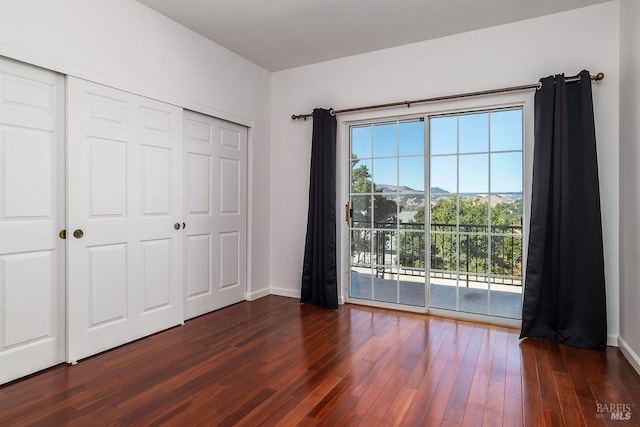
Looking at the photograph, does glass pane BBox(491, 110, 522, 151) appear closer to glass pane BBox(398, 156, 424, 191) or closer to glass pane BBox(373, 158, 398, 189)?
glass pane BBox(398, 156, 424, 191)

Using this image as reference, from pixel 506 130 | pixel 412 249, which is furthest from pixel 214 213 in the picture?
pixel 506 130

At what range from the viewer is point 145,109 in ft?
9.99

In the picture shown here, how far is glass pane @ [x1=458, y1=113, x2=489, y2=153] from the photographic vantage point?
3480mm

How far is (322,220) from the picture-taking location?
13.2 feet

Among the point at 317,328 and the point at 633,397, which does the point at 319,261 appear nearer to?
the point at 317,328

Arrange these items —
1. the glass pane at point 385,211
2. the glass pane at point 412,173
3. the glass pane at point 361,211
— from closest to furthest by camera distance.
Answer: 1. the glass pane at point 412,173
2. the glass pane at point 385,211
3. the glass pane at point 361,211

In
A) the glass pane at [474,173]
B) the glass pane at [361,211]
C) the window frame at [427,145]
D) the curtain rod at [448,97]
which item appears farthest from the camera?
the glass pane at [361,211]

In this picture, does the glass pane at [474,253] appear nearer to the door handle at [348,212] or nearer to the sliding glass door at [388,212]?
the sliding glass door at [388,212]

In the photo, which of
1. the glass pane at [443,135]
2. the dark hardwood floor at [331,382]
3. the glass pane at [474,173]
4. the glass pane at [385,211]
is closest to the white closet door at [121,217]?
the dark hardwood floor at [331,382]

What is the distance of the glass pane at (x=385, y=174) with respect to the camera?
Result: 12.8ft

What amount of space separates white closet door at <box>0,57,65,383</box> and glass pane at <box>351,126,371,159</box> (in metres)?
2.74

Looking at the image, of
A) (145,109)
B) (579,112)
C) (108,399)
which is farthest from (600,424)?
(145,109)

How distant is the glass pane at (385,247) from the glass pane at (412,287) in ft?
0.61

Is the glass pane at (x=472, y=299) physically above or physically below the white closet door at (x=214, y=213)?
below
